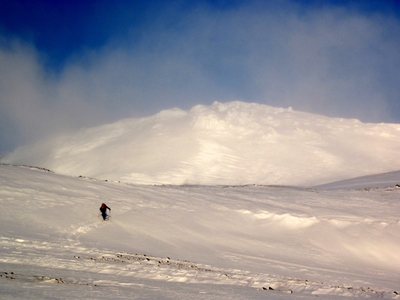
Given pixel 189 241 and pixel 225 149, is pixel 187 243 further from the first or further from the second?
pixel 225 149

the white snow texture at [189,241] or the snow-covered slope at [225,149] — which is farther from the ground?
the snow-covered slope at [225,149]

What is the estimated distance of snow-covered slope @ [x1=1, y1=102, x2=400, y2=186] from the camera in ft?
170

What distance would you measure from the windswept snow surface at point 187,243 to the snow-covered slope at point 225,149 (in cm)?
2457

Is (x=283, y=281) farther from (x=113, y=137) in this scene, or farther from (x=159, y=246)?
(x=113, y=137)

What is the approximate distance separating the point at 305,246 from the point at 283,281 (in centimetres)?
743

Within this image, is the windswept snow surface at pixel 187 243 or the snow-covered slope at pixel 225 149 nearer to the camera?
the windswept snow surface at pixel 187 243

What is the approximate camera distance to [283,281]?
10.6 meters

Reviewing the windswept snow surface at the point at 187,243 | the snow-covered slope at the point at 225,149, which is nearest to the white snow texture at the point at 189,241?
the windswept snow surface at the point at 187,243

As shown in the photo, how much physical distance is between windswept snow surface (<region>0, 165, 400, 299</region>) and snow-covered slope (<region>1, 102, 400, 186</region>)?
2457 cm

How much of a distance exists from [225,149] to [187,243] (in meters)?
46.0

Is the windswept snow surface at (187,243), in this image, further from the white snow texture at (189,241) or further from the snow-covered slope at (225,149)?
the snow-covered slope at (225,149)

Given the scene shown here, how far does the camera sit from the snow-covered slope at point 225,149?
51.9 m

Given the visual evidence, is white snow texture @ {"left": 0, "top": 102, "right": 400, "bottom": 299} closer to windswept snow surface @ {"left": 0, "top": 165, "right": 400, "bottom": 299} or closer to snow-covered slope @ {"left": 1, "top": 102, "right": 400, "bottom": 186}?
windswept snow surface @ {"left": 0, "top": 165, "right": 400, "bottom": 299}

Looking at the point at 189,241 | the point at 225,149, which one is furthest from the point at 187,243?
the point at 225,149
